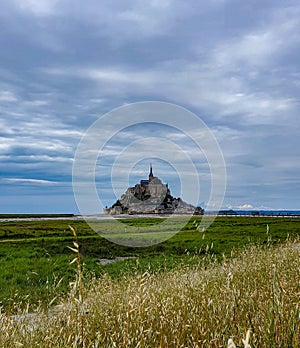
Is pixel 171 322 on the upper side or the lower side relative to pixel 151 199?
lower

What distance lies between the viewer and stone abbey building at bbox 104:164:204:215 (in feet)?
272

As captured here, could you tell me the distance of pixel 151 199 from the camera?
114 m

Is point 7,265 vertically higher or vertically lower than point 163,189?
lower

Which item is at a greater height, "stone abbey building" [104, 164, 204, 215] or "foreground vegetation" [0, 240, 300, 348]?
"stone abbey building" [104, 164, 204, 215]

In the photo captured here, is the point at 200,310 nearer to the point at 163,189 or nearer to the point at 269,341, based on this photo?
the point at 269,341

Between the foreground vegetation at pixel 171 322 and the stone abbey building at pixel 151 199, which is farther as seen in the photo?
the stone abbey building at pixel 151 199

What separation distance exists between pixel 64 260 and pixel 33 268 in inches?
113

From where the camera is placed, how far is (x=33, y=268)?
842 inches

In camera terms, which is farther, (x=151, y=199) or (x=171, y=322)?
(x=151, y=199)

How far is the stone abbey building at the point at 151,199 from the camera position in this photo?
82812 mm

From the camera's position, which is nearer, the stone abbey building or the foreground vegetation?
the foreground vegetation

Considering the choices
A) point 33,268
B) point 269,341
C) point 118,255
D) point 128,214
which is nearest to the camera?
point 269,341

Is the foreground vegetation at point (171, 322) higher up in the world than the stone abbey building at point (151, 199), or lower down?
lower down

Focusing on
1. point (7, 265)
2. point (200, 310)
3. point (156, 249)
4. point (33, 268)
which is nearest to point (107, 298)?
point (200, 310)
